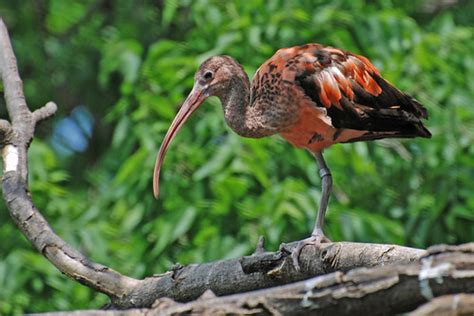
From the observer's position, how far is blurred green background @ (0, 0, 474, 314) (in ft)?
26.2

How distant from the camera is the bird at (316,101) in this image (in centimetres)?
573

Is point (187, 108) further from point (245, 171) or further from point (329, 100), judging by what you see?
point (245, 171)

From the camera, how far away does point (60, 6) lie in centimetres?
1104

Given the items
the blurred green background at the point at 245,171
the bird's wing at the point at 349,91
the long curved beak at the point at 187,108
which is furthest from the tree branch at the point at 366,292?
the blurred green background at the point at 245,171

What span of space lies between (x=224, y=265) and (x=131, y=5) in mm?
6949

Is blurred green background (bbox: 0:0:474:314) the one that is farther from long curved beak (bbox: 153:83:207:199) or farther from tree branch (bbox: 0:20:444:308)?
tree branch (bbox: 0:20:444:308)

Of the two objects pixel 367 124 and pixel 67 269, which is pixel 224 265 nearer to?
pixel 67 269

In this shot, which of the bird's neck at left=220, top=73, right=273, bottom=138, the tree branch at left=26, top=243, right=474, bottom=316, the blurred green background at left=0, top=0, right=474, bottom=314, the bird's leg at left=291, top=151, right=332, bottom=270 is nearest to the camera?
the tree branch at left=26, top=243, right=474, bottom=316

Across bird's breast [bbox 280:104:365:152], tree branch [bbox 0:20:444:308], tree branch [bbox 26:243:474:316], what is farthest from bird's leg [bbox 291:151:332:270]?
tree branch [bbox 26:243:474:316]

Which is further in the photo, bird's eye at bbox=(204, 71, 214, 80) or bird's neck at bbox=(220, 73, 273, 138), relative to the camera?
bird's eye at bbox=(204, 71, 214, 80)

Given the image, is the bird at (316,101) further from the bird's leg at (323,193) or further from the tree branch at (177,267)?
the tree branch at (177,267)

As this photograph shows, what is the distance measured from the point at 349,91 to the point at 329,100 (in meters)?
0.15

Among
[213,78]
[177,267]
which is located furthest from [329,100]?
[177,267]

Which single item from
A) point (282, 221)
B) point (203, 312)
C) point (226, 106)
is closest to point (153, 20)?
point (282, 221)
